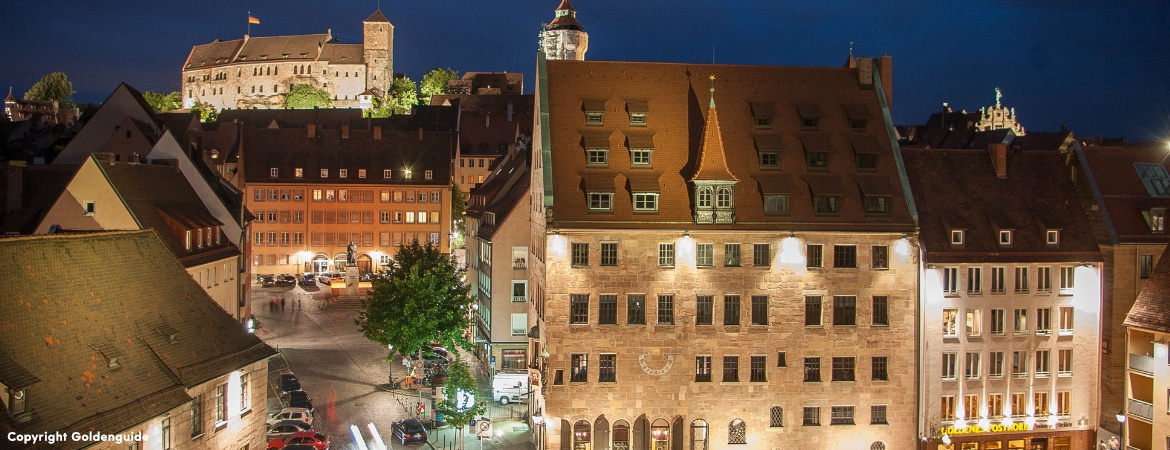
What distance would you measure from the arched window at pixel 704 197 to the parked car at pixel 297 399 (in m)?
21.2

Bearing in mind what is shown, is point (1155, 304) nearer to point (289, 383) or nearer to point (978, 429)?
point (978, 429)

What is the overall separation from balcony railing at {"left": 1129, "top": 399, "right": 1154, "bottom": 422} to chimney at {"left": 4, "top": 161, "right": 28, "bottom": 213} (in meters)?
52.9

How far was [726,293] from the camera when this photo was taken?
45.1 m

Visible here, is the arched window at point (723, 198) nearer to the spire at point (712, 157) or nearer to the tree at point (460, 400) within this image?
the spire at point (712, 157)

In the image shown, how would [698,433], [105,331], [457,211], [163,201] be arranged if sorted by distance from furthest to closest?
1. [457,211]
2. [163,201]
3. [698,433]
4. [105,331]

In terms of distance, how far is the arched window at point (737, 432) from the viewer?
148 ft

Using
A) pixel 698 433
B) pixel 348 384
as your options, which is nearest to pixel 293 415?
pixel 348 384

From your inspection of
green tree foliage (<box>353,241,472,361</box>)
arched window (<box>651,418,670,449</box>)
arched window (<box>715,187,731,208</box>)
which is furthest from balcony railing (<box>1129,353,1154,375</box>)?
green tree foliage (<box>353,241,472,361</box>)

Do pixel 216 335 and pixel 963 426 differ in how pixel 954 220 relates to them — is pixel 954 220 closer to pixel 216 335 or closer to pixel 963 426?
pixel 963 426

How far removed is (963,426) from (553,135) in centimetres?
2276

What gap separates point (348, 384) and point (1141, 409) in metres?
40.4

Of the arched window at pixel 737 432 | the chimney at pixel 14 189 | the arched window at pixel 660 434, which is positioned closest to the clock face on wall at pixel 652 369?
the arched window at pixel 660 434

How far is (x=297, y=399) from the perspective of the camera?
5109 cm

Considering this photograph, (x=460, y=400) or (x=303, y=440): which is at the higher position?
(x=460, y=400)
